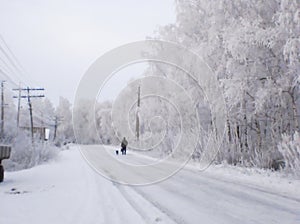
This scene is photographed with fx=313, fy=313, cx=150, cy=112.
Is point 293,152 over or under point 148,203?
over

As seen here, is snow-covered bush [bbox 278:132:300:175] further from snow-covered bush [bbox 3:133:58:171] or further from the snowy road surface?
snow-covered bush [bbox 3:133:58:171]

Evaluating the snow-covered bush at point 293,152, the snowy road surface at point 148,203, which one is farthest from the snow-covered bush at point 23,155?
the snow-covered bush at point 293,152

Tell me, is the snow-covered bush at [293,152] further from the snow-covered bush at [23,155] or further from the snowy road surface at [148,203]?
the snow-covered bush at [23,155]

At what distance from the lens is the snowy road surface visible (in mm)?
5402

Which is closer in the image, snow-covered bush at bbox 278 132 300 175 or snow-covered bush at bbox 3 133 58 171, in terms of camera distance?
snow-covered bush at bbox 278 132 300 175

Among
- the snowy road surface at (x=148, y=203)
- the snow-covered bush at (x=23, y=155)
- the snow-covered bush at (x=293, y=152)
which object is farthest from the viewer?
the snow-covered bush at (x=23, y=155)

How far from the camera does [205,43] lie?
15.9 meters

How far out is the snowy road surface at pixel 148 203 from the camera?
17.7ft

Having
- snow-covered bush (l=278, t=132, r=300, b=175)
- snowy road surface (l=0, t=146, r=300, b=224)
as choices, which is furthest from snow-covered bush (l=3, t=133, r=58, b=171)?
snow-covered bush (l=278, t=132, r=300, b=175)

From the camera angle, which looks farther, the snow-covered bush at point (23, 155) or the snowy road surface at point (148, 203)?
the snow-covered bush at point (23, 155)

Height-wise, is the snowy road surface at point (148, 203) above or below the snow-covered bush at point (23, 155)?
below

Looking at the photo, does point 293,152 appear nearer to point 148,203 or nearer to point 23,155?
point 148,203

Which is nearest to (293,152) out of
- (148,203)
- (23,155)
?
(148,203)

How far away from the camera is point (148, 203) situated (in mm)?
6727
